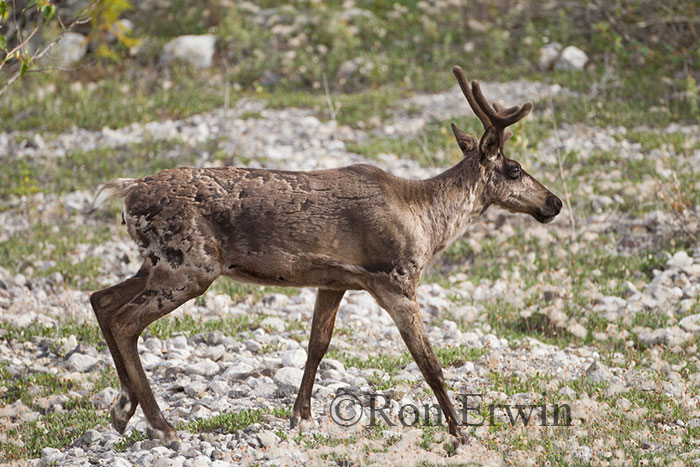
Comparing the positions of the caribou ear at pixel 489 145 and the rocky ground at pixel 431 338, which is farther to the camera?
the caribou ear at pixel 489 145

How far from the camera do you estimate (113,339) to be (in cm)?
600

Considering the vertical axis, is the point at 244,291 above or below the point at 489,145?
below

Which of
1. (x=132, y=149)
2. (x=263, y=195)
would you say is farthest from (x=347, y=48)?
(x=263, y=195)

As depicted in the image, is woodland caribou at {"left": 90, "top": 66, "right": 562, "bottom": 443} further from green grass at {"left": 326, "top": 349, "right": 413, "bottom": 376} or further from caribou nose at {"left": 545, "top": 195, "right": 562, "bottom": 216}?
green grass at {"left": 326, "top": 349, "right": 413, "bottom": 376}

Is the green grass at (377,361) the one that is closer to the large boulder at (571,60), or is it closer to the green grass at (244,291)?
the green grass at (244,291)

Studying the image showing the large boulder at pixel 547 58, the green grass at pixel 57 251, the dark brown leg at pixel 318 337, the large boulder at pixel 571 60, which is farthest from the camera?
the large boulder at pixel 547 58

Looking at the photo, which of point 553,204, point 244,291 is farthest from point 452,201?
point 244,291

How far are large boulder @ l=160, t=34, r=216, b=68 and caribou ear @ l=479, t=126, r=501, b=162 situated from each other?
12779 millimetres

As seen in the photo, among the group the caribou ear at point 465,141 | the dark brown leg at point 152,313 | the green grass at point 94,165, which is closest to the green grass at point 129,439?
the dark brown leg at point 152,313

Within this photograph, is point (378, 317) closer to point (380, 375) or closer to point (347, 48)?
point (380, 375)

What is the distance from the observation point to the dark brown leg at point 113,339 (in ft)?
19.7

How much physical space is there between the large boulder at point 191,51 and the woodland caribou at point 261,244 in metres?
12.7

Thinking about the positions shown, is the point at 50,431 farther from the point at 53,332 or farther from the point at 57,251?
the point at 57,251

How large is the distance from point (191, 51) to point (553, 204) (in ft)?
43.0
